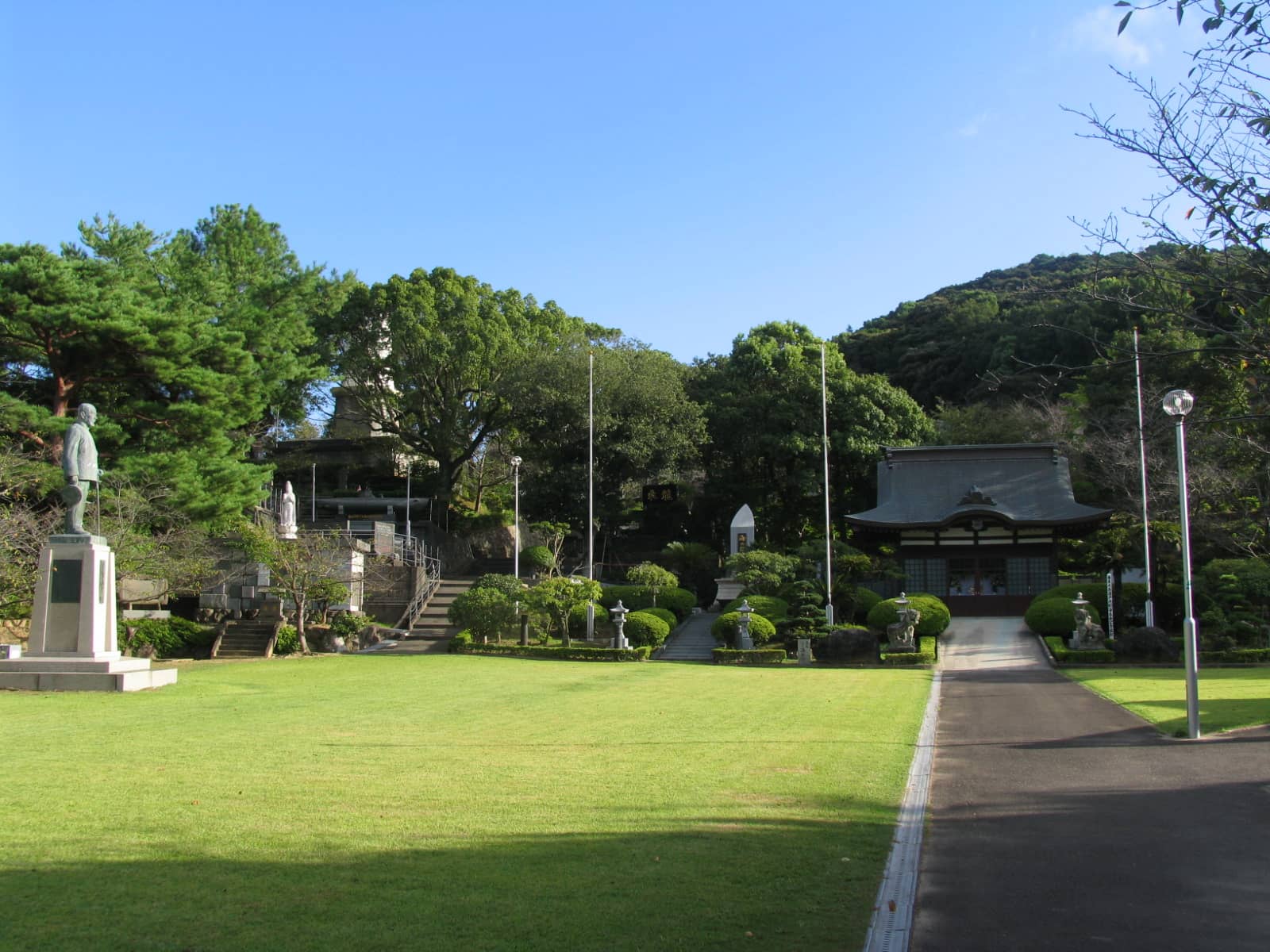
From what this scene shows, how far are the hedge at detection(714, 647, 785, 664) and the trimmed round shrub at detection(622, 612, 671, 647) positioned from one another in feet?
7.75

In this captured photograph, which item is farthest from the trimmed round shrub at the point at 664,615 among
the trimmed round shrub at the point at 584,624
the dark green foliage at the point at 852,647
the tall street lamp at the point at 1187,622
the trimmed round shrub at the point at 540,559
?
the tall street lamp at the point at 1187,622

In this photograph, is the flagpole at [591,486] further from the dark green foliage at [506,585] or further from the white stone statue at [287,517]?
the white stone statue at [287,517]

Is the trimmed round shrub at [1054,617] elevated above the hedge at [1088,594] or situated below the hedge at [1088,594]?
below

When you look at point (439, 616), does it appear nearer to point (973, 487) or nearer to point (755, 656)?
point (755, 656)

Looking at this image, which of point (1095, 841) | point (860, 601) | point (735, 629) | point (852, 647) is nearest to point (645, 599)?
point (735, 629)

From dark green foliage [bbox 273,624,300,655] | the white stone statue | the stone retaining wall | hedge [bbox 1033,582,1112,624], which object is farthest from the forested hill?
the stone retaining wall

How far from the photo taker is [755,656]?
25828 millimetres

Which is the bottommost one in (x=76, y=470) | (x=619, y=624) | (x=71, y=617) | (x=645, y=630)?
(x=645, y=630)

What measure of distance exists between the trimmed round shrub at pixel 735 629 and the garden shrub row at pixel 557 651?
203 cm

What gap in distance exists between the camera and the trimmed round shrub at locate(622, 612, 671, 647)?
27.9 meters

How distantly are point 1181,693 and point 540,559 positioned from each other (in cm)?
2313

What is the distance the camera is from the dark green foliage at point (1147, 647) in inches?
938

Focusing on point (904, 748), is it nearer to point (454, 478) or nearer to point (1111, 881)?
point (1111, 881)

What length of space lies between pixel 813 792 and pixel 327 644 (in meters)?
22.9
